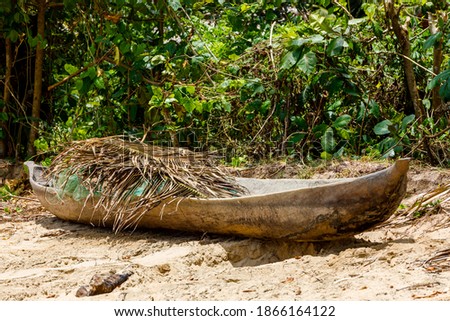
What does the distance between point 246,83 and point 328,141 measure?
1.00 m

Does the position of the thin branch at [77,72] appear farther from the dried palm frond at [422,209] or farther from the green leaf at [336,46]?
the dried palm frond at [422,209]

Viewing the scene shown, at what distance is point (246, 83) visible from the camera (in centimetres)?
682

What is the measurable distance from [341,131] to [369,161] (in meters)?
0.52

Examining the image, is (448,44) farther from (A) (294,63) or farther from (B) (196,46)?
(B) (196,46)

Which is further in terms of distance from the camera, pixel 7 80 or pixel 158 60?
pixel 7 80

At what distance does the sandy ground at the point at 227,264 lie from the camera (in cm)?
326

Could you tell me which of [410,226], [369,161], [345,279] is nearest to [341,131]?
[369,161]

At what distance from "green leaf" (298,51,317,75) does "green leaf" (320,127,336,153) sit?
70 centimetres

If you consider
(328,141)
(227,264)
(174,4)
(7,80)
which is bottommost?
(227,264)

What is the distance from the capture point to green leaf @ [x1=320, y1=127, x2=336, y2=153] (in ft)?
20.9

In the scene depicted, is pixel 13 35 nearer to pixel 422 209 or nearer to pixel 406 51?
pixel 406 51

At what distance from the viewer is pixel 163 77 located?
277 inches

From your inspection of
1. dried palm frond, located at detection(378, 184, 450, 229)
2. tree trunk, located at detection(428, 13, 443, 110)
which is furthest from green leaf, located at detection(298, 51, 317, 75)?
dried palm frond, located at detection(378, 184, 450, 229)

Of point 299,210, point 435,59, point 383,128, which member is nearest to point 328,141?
point 383,128
